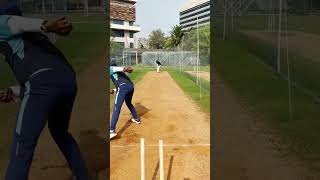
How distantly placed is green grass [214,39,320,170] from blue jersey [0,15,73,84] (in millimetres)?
4353

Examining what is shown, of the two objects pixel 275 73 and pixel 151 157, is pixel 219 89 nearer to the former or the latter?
pixel 275 73

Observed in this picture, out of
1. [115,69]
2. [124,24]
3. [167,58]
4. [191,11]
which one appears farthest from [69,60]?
[191,11]

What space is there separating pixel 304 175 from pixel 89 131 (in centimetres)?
450

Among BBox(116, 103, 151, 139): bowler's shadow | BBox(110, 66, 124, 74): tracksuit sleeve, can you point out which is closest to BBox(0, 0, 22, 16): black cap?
BBox(110, 66, 124, 74): tracksuit sleeve

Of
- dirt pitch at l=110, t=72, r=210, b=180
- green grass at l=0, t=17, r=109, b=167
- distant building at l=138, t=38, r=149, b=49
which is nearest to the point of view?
dirt pitch at l=110, t=72, r=210, b=180

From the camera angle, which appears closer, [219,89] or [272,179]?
[272,179]

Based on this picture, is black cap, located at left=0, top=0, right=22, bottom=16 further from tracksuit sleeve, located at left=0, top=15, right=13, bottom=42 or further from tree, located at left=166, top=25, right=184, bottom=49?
tree, located at left=166, top=25, right=184, bottom=49

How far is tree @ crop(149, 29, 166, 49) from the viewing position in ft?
358

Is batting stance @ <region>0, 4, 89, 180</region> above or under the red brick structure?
Result: under

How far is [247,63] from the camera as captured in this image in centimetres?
2745

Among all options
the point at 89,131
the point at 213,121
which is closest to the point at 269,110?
the point at 213,121

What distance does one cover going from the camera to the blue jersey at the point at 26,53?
3826 millimetres

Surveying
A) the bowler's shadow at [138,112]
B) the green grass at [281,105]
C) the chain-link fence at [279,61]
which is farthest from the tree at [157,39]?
the bowler's shadow at [138,112]

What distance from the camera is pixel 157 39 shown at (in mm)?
109625
